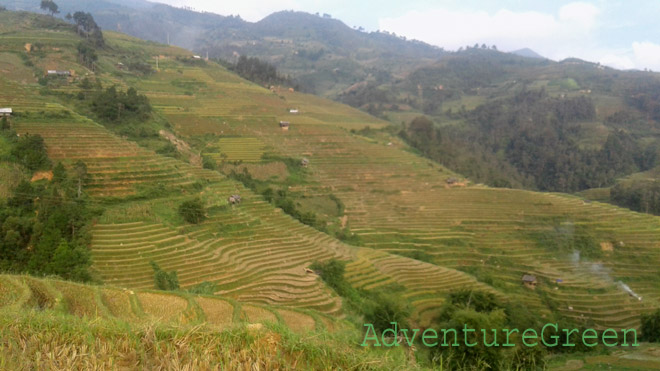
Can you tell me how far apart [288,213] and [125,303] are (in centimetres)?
1576

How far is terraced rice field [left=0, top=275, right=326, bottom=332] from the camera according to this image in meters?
6.55

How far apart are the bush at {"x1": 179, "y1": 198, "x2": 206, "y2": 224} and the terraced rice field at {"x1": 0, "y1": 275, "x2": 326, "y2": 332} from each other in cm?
839

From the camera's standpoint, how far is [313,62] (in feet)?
438

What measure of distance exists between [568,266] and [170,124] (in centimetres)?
3211

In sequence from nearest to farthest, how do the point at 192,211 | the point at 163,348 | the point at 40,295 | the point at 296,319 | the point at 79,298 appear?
the point at 163,348, the point at 40,295, the point at 79,298, the point at 296,319, the point at 192,211

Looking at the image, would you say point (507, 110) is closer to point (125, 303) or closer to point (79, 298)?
point (125, 303)

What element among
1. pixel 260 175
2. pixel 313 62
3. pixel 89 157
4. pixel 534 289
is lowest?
pixel 534 289

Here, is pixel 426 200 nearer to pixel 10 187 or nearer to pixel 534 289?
pixel 534 289

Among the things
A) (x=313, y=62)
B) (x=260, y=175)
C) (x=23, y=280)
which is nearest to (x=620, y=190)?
(x=260, y=175)

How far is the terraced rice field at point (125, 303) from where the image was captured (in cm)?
655

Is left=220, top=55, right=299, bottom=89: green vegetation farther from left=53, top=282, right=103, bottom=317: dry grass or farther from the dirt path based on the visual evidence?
left=53, top=282, right=103, bottom=317: dry grass

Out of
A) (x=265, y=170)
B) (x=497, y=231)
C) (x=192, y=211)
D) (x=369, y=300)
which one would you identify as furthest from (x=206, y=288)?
(x=497, y=231)

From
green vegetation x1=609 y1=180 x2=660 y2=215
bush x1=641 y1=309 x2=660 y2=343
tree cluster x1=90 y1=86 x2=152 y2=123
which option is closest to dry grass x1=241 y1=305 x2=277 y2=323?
bush x1=641 y1=309 x2=660 y2=343

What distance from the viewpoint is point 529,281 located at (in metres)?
21.5
